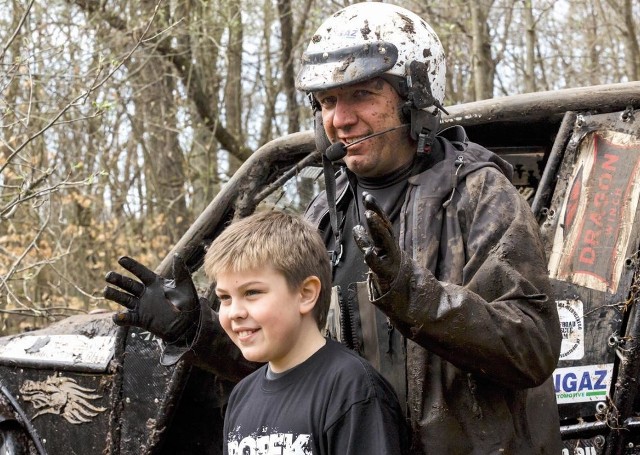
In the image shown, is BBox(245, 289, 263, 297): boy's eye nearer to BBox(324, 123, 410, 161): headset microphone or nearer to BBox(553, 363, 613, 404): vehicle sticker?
BBox(324, 123, 410, 161): headset microphone

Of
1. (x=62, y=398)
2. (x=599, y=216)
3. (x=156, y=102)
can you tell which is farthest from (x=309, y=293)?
(x=156, y=102)

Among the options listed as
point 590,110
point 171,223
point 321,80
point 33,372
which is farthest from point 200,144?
point 321,80

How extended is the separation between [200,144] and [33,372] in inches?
288

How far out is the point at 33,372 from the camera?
4375mm

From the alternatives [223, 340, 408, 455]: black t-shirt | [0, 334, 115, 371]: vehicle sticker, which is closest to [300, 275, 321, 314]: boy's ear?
[223, 340, 408, 455]: black t-shirt

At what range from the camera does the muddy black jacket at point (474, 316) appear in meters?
2.39

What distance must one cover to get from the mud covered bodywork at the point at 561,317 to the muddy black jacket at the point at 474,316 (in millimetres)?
940

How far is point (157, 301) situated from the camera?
288 centimetres

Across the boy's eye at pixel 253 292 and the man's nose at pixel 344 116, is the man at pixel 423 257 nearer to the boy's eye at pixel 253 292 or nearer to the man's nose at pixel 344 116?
the man's nose at pixel 344 116

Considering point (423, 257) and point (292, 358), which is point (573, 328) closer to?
point (423, 257)

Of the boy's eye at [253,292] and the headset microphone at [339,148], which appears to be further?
the headset microphone at [339,148]

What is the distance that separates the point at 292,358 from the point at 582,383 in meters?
1.44

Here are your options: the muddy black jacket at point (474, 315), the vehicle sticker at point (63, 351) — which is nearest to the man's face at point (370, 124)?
the muddy black jacket at point (474, 315)

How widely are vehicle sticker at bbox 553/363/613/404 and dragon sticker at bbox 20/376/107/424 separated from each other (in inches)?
70.2
